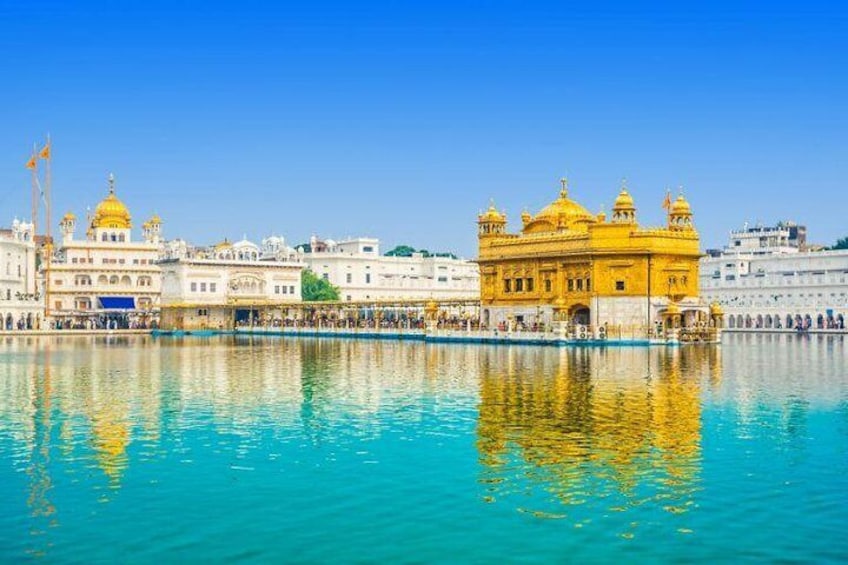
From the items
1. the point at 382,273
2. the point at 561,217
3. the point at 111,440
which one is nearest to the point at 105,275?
the point at 382,273

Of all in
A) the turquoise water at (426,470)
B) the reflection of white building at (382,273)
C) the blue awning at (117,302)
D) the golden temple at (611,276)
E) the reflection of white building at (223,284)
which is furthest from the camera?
the reflection of white building at (382,273)

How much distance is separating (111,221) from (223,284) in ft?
53.6

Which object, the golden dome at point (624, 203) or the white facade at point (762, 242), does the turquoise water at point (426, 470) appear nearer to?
the golden dome at point (624, 203)

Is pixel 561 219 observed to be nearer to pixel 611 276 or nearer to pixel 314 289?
pixel 611 276

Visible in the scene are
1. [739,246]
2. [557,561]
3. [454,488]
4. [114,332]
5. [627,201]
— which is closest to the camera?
[557,561]

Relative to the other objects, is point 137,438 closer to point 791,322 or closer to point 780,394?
point 780,394

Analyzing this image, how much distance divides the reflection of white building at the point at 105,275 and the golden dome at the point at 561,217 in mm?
52136

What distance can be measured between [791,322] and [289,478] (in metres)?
102

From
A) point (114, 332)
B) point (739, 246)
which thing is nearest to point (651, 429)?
point (114, 332)

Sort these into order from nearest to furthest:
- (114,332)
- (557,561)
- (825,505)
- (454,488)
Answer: (557,561) → (825,505) → (454,488) → (114,332)

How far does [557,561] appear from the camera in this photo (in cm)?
1362

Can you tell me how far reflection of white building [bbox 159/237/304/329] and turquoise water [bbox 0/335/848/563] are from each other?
70101 millimetres

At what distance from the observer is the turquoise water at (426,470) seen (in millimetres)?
14539

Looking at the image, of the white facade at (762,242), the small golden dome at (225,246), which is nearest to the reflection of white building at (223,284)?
the small golden dome at (225,246)
